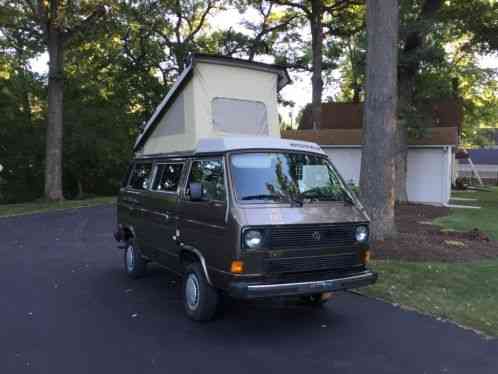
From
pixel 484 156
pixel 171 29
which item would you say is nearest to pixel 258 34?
pixel 171 29

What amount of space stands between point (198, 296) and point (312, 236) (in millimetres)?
1600

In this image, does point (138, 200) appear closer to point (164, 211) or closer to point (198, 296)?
point (164, 211)

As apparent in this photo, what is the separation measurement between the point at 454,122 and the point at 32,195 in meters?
27.7

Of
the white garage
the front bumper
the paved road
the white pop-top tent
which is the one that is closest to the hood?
the front bumper

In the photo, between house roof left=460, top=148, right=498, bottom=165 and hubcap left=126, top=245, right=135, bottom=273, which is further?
house roof left=460, top=148, right=498, bottom=165

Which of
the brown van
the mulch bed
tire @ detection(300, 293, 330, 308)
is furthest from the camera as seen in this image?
the mulch bed

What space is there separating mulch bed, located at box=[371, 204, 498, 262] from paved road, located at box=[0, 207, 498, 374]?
2.93 meters

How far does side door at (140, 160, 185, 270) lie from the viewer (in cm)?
676

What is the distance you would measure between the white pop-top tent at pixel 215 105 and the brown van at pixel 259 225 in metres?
1.89

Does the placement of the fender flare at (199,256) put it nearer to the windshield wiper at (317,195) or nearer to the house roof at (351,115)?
the windshield wiper at (317,195)

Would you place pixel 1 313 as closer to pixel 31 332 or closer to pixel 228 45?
pixel 31 332

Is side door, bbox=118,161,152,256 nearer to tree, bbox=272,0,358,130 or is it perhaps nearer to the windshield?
the windshield

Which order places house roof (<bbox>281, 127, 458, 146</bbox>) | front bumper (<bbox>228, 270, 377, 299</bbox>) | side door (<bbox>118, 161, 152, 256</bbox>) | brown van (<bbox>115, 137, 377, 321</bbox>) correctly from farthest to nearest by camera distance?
house roof (<bbox>281, 127, 458, 146</bbox>) < side door (<bbox>118, 161, 152, 256</bbox>) < brown van (<bbox>115, 137, 377, 321</bbox>) < front bumper (<bbox>228, 270, 377, 299</bbox>)

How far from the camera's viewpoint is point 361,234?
605cm
